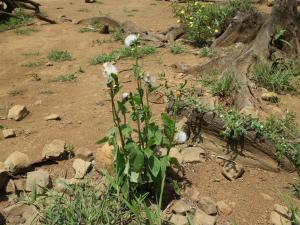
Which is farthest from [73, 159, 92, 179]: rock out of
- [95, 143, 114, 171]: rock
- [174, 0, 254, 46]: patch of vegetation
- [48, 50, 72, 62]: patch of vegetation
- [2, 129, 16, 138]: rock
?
[174, 0, 254, 46]: patch of vegetation

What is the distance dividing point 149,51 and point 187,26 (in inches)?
46.8

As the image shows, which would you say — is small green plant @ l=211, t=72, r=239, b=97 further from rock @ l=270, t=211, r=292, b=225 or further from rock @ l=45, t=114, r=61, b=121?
rock @ l=270, t=211, r=292, b=225

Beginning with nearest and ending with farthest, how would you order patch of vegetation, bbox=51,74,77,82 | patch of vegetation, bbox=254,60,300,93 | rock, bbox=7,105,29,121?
rock, bbox=7,105,29,121
patch of vegetation, bbox=254,60,300,93
patch of vegetation, bbox=51,74,77,82

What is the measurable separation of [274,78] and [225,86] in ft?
2.74

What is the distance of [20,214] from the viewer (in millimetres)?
3066

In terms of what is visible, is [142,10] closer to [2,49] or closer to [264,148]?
[2,49]

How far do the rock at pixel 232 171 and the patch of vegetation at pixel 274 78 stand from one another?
6.23 ft

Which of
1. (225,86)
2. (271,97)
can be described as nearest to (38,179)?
(225,86)

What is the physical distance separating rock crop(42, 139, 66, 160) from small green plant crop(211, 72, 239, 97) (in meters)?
1.93

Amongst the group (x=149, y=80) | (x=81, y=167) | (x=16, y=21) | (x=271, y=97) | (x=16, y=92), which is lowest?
(x=16, y=21)

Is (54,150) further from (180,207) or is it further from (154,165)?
(180,207)

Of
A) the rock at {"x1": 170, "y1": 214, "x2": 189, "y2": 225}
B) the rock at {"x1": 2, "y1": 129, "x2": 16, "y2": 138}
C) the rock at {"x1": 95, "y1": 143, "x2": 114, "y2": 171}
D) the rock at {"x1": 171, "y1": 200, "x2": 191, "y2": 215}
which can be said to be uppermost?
the rock at {"x1": 95, "y1": 143, "x2": 114, "y2": 171}

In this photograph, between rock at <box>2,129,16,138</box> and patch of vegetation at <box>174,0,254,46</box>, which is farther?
patch of vegetation at <box>174,0,254,46</box>

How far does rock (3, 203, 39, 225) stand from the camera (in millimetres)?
2996
